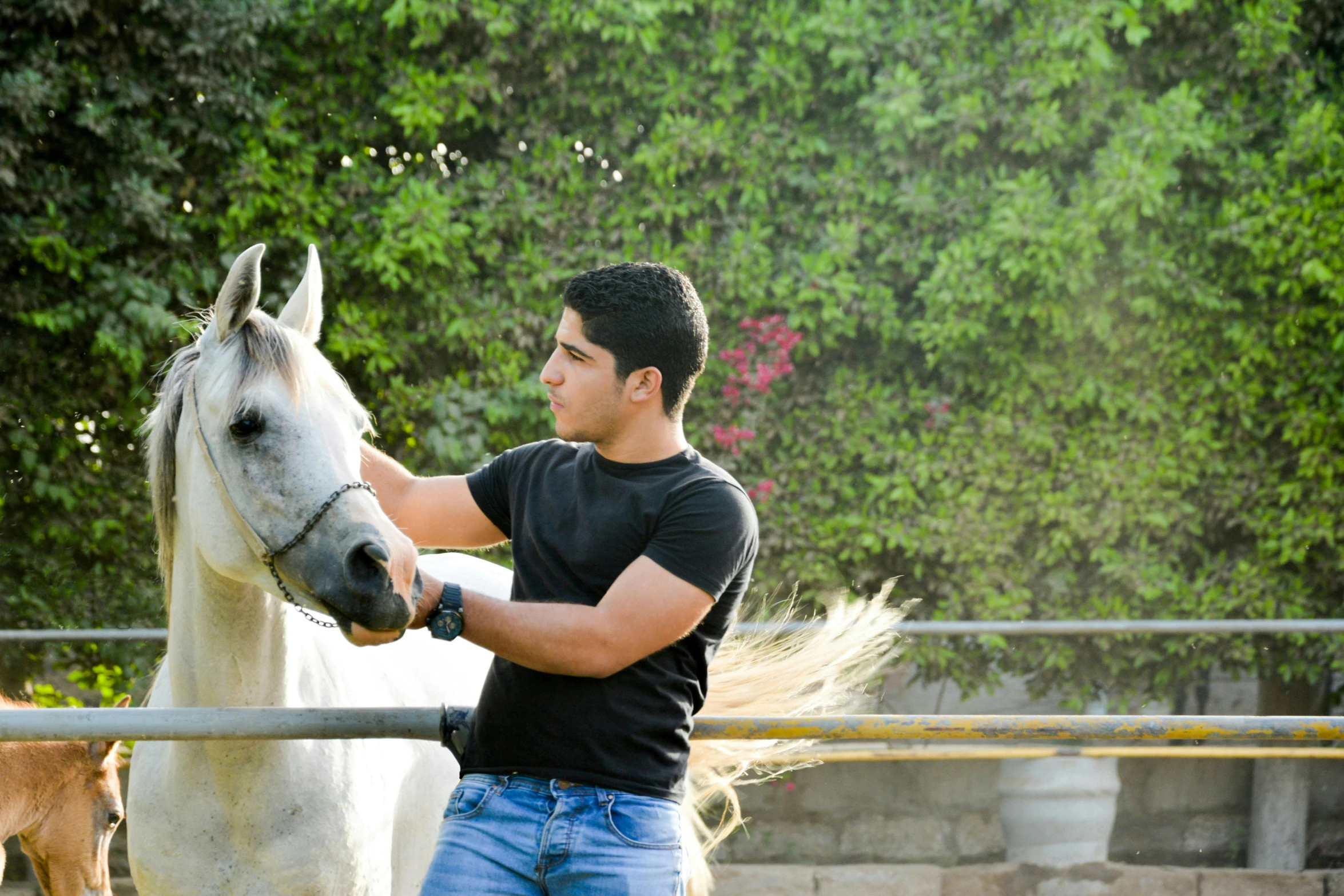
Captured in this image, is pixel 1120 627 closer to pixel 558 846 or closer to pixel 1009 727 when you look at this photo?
pixel 1009 727

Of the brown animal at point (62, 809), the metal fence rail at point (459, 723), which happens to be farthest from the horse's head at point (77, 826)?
the metal fence rail at point (459, 723)

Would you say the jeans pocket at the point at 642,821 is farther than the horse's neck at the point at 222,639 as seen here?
No

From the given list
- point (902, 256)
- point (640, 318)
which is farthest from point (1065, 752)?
point (640, 318)

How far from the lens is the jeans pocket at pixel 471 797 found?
1.73m

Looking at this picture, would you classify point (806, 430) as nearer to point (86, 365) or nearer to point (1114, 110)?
point (1114, 110)

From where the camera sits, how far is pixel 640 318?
1.80m

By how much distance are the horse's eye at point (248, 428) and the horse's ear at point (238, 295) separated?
185 millimetres

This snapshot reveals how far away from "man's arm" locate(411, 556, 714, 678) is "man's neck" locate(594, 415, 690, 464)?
0.74 ft

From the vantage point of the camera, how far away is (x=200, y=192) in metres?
5.05

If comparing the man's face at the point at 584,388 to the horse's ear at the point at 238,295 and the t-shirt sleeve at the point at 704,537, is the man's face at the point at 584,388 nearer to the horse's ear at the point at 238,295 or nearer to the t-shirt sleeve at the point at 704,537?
the t-shirt sleeve at the point at 704,537

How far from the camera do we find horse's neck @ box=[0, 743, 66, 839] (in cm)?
311

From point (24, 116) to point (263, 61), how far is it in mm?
973

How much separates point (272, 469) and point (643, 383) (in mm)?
586

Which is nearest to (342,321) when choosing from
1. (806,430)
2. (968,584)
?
(806,430)
